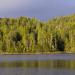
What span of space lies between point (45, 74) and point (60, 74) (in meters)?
3.19

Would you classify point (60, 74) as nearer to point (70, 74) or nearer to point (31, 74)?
point (70, 74)

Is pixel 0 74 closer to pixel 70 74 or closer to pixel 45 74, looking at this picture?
pixel 45 74

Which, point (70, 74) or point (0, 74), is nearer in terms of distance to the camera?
point (70, 74)

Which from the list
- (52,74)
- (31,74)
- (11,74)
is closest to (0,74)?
(11,74)

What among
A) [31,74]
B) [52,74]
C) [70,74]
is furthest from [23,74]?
[70,74]

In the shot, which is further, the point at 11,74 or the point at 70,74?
the point at 11,74

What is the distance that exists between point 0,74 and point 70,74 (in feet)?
44.3

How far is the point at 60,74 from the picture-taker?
56938 millimetres

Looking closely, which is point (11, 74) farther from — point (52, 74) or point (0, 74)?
point (52, 74)

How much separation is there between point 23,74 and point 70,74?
9352mm

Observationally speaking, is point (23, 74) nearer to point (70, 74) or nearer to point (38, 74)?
point (38, 74)

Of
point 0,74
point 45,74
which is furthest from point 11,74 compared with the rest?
point 45,74

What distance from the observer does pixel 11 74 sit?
2375 inches

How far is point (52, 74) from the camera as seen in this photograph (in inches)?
2280
